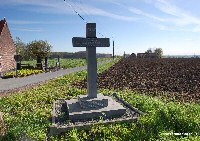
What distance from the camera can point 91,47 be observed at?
12.3 m

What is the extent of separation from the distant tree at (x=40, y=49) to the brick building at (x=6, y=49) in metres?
4.03

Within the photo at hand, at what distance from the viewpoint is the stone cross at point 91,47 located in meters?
12.1

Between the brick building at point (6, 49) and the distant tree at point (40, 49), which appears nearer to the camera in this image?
the brick building at point (6, 49)

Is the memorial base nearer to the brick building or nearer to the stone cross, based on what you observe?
the stone cross

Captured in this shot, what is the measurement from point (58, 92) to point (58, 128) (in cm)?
758

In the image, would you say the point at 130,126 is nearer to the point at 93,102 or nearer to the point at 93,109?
the point at 93,109

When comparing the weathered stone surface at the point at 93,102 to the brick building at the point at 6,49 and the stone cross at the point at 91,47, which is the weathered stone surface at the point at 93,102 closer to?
the stone cross at the point at 91,47

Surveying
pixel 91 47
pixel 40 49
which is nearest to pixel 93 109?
pixel 91 47

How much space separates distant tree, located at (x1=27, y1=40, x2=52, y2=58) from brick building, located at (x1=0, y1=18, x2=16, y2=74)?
4.03 metres

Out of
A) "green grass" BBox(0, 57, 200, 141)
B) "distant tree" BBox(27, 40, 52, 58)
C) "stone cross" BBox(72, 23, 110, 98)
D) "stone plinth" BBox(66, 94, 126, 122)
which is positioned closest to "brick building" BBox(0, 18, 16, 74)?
"distant tree" BBox(27, 40, 52, 58)

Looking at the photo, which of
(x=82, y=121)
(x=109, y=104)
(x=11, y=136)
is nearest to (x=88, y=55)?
(x=109, y=104)

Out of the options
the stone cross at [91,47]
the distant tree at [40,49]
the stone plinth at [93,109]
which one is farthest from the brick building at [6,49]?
the stone plinth at [93,109]

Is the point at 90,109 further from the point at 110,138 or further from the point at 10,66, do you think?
the point at 10,66

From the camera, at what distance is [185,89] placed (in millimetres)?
18125
